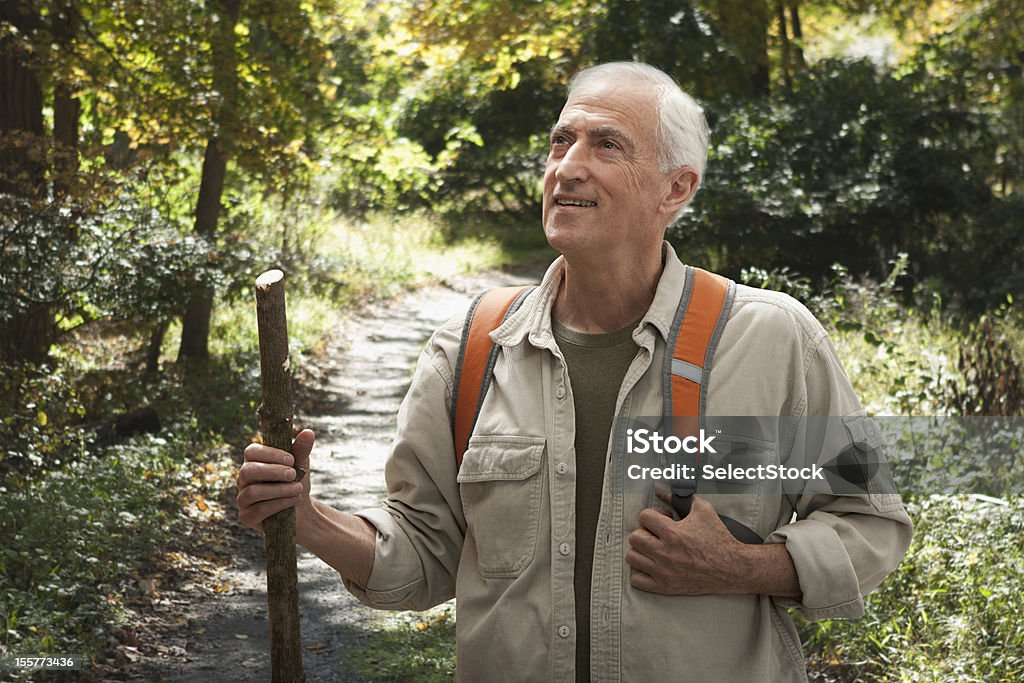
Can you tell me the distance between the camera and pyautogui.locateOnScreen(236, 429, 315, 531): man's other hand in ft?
7.20

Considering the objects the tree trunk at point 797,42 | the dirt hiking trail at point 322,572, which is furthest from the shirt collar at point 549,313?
the tree trunk at point 797,42

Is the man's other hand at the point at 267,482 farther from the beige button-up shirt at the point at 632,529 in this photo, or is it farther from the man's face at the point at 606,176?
the man's face at the point at 606,176

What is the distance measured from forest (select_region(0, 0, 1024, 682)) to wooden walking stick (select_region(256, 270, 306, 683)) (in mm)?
3285

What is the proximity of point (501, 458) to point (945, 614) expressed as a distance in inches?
139

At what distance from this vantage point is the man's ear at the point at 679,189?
2566mm

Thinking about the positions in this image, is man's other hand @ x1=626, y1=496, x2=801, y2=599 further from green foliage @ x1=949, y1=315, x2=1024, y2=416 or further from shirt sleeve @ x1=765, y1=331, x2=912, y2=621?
green foliage @ x1=949, y1=315, x2=1024, y2=416

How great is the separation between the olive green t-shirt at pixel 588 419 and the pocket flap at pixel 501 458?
97 millimetres

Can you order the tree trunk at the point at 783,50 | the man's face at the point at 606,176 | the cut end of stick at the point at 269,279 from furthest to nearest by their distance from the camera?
the tree trunk at the point at 783,50 → the man's face at the point at 606,176 → the cut end of stick at the point at 269,279

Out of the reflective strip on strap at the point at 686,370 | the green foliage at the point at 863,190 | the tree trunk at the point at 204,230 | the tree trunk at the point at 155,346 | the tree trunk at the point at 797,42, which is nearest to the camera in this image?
the reflective strip on strap at the point at 686,370

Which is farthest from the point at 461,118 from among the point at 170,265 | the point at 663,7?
the point at 170,265

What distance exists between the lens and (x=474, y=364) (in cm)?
250

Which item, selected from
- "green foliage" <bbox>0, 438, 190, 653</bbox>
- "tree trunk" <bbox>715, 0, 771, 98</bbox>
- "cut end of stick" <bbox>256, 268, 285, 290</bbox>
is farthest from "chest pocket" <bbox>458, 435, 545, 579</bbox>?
"tree trunk" <bbox>715, 0, 771, 98</bbox>

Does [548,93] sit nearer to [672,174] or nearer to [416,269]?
[416,269]

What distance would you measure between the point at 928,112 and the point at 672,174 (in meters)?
12.7
